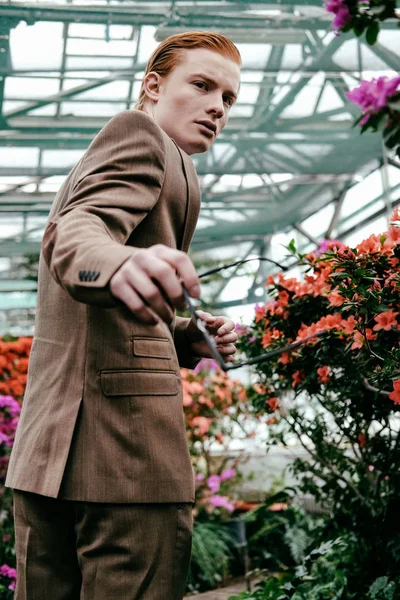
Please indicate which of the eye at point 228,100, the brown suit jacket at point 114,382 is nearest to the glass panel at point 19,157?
the eye at point 228,100

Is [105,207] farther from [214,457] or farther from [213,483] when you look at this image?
[214,457]

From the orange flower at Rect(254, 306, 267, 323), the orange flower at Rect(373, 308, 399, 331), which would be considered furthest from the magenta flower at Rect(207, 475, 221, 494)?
the orange flower at Rect(373, 308, 399, 331)

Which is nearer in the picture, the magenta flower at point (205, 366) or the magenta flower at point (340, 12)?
the magenta flower at point (340, 12)

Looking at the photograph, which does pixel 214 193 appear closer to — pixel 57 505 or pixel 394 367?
pixel 394 367

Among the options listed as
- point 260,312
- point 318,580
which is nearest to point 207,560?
point 318,580

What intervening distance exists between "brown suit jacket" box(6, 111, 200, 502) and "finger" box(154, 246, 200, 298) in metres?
0.22

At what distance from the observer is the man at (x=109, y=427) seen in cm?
108

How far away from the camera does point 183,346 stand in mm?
1481

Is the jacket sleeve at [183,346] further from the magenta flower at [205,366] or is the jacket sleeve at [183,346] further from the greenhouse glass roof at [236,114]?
the magenta flower at [205,366]

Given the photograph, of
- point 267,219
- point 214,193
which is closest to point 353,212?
point 267,219

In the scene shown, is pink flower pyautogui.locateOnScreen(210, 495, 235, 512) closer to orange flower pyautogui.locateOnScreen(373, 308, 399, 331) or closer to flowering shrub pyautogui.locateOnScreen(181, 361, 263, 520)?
flowering shrub pyautogui.locateOnScreen(181, 361, 263, 520)

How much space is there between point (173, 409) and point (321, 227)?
16.4 feet

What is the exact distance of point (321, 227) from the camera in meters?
5.98

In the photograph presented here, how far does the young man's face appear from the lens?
1.40 meters
